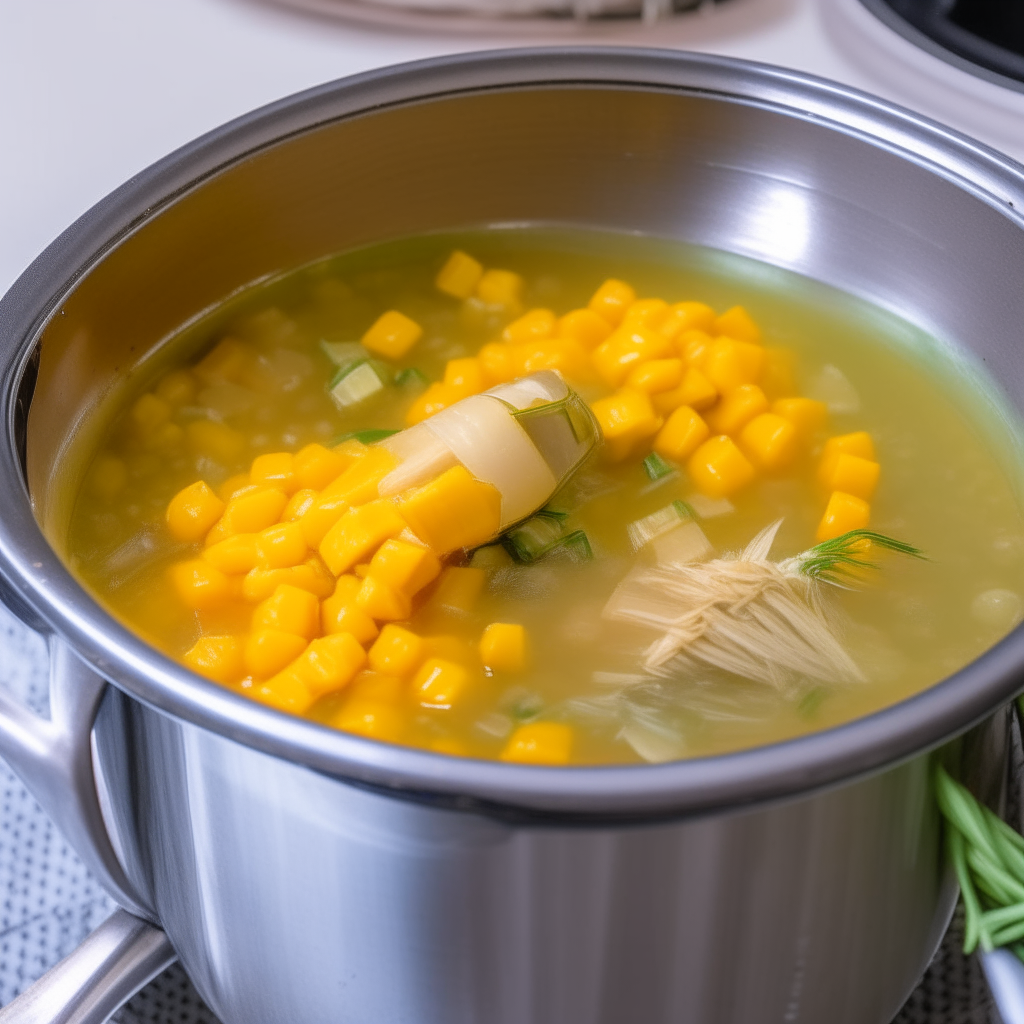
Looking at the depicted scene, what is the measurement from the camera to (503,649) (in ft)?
3.66

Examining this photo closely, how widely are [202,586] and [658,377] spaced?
1.87 ft

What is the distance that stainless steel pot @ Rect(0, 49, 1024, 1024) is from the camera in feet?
2.43

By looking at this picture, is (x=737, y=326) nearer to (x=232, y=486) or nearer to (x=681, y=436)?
(x=681, y=436)

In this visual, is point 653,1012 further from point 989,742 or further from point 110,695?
point 110,695

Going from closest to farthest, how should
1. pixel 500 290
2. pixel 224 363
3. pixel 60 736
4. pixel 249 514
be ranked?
pixel 60 736 < pixel 249 514 < pixel 224 363 < pixel 500 290

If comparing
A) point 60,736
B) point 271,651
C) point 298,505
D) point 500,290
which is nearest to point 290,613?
point 271,651

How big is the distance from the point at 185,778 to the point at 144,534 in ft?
1.50

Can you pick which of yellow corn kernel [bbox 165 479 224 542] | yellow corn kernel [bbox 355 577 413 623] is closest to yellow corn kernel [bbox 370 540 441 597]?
yellow corn kernel [bbox 355 577 413 623]

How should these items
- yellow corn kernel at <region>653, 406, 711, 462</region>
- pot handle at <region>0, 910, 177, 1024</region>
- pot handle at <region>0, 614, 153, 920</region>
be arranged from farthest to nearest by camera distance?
1. yellow corn kernel at <region>653, 406, 711, 462</region>
2. pot handle at <region>0, 910, 177, 1024</region>
3. pot handle at <region>0, 614, 153, 920</region>

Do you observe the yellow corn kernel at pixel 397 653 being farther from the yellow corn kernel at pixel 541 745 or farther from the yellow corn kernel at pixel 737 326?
the yellow corn kernel at pixel 737 326

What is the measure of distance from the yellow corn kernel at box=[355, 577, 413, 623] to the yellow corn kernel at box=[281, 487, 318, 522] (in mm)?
131

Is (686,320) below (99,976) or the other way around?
the other way around

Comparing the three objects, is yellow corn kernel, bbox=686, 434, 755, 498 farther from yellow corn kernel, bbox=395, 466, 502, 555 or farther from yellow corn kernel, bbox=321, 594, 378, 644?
yellow corn kernel, bbox=321, 594, 378, 644

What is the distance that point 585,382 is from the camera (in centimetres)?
143
